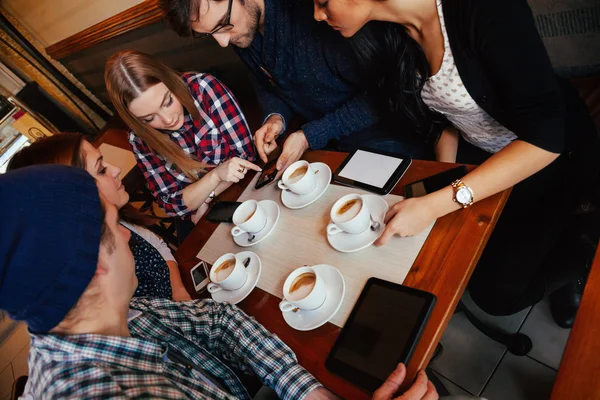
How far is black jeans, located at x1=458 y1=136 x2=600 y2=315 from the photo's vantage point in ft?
3.81

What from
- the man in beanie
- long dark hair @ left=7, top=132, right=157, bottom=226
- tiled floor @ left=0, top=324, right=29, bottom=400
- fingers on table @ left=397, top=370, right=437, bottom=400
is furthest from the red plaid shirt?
tiled floor @ left=0, top=324, right=29, bottom=400

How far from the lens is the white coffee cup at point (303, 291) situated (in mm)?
874

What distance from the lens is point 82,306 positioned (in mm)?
759

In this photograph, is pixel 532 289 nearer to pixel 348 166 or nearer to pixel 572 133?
pixel 572 133

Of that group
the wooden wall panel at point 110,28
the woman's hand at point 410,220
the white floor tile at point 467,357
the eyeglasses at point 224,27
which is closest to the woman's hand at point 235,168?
the eyeglasses at point 224,27

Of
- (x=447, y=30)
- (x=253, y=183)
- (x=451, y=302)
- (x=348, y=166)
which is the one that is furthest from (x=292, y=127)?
(x=451, y=302)

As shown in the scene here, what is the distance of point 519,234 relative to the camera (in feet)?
4.01

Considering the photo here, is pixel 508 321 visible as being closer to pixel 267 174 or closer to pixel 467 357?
pixel 467 357

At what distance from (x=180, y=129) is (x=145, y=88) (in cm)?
29

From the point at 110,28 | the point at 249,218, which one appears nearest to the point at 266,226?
the point at 249,218

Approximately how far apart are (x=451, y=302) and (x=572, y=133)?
2.61ft

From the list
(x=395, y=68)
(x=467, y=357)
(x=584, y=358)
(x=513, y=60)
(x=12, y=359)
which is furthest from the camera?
(x=12, y=359)

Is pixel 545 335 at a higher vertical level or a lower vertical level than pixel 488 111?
lower

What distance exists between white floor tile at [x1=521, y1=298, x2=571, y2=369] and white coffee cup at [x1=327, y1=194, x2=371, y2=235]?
114cm
